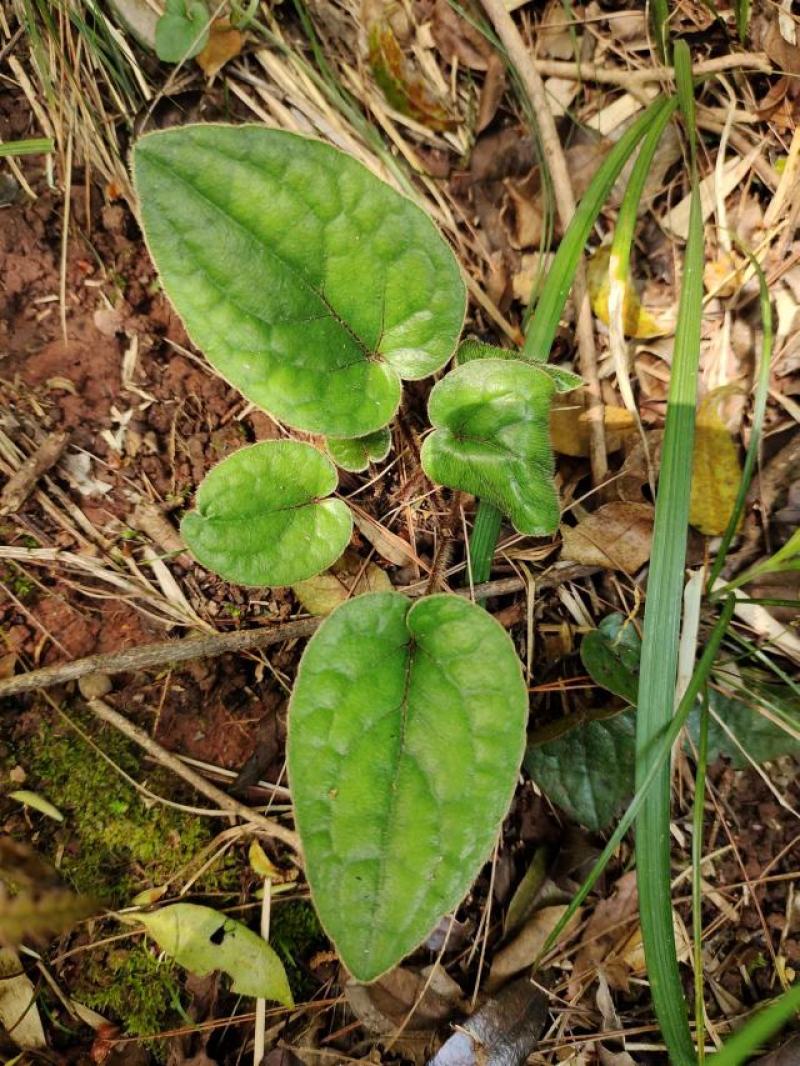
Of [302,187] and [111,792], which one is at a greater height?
[302,187]

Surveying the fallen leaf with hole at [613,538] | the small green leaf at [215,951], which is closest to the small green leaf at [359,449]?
the fallen leaf with hole at [613,538]

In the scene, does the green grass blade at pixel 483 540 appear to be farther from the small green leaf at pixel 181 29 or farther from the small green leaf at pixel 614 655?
the small green leaf at pixel 181 29

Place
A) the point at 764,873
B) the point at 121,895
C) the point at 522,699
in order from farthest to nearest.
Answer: the point at 764,873 → the point at 121,895 → the point at 522,699

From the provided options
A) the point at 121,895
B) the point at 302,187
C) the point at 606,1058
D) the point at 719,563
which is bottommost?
the point at 606,1058

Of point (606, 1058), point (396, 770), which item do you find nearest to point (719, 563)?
point (396, 770)

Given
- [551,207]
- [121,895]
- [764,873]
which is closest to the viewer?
[121,895]

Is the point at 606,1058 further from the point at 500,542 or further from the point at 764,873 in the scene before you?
the point at 500,542
